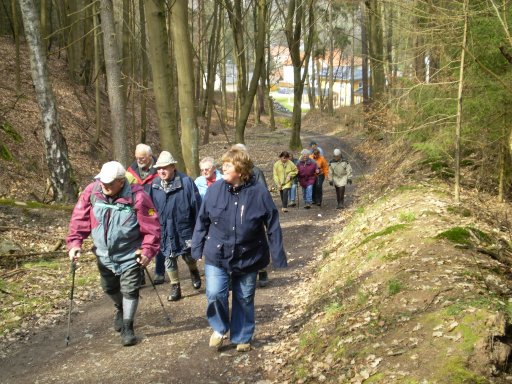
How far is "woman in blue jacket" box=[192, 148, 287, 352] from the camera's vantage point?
5.66 meters

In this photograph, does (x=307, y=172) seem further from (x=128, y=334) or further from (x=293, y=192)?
(x=128, y=334)

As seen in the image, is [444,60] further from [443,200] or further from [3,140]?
[3,140]

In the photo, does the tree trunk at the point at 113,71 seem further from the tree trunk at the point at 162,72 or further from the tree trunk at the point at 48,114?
the tree trunk at the point at 48,114

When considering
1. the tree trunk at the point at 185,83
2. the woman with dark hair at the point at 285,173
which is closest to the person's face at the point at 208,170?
the tree trunk at the point at 185,83

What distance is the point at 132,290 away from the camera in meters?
6.15

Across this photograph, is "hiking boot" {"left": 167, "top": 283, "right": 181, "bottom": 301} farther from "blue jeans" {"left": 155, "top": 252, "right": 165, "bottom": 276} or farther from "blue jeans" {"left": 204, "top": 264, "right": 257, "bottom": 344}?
"blue jeans" {"left": 204, "top": 264, "right": 257, "bottom": 344}

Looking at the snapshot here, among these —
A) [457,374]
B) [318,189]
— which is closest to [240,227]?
[457,374]

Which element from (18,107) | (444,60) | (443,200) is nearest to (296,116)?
(18,107)

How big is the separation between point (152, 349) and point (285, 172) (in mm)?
9134

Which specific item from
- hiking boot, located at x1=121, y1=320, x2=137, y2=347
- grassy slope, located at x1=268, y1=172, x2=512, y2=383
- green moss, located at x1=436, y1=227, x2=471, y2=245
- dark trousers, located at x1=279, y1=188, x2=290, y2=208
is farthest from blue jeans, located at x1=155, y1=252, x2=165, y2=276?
dark trousers, located at x1=279, y1=188, x2=290, y2=208

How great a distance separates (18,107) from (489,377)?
18885 mm

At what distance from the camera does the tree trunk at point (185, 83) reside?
523 inches

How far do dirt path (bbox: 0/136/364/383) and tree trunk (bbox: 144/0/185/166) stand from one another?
15.6ft

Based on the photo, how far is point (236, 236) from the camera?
5.68 metres
